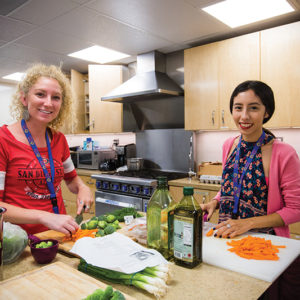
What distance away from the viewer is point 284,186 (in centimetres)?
131

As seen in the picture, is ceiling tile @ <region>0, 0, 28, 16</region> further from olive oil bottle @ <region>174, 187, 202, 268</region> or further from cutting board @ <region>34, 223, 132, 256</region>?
olive oil bottle @ <region>174, 187, 202, 268</region>

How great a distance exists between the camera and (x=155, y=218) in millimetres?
993

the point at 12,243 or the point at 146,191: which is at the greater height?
the point at 12,243

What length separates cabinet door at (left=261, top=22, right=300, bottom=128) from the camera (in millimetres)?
2509

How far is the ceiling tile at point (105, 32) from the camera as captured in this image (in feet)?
8.70

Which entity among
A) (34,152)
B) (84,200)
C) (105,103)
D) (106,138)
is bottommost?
(84,200)

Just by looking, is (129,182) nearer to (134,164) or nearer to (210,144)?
(134,164)

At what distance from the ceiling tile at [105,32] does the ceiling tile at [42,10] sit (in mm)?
81

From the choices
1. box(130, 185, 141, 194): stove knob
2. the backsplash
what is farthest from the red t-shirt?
the backsplash

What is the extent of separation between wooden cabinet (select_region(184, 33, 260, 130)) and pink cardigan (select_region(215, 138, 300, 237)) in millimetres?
1630

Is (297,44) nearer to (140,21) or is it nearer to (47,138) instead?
(140,21)

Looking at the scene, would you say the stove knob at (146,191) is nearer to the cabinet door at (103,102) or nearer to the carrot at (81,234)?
the cabinet door at (103,102)

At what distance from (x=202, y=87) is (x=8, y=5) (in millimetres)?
2040

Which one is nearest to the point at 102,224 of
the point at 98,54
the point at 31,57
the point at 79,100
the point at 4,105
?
the point at 98,54
